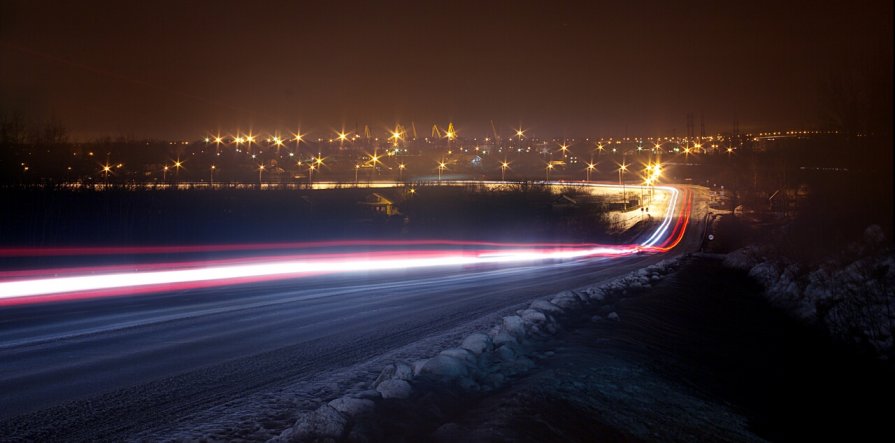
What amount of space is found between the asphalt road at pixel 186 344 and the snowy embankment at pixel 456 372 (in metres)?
1.41

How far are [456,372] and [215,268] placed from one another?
45.6 ft

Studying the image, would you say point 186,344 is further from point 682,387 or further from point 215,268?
point 215,268

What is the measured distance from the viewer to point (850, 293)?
50.5 feet

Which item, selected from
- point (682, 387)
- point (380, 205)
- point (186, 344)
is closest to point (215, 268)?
point (186, 344)

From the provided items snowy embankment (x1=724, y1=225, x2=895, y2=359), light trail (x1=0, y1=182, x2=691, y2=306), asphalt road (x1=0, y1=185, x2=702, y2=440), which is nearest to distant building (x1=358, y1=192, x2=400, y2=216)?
light trail (x1=0, y1=182, x2=691, y2=306)

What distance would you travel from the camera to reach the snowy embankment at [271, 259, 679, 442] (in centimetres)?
524

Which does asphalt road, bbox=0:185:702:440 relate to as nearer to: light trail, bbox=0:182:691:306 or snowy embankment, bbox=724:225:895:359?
light trail, bbox=0:182:691:306

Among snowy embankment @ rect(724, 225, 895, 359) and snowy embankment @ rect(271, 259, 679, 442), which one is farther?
snowy embankment @ rect(724, 225, 895, 359)

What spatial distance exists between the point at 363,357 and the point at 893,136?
2363 cm

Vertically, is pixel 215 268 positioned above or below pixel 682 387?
above

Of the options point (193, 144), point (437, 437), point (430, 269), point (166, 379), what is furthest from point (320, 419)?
point (193, 144)

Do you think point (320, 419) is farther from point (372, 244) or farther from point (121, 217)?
point (121, 217)

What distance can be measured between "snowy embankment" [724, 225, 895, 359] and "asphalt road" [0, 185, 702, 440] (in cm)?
→ 754

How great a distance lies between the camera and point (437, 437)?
534 centimetres
